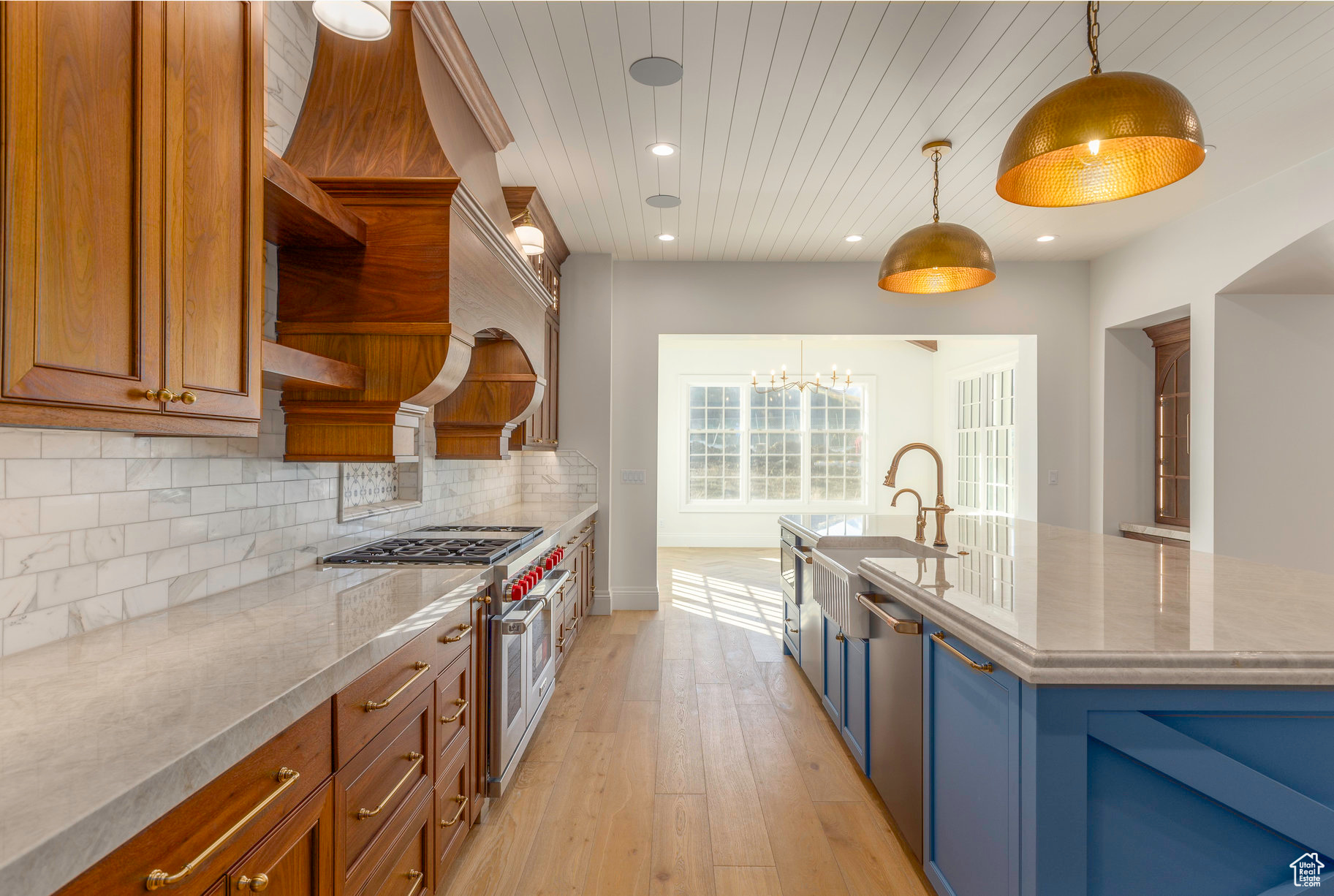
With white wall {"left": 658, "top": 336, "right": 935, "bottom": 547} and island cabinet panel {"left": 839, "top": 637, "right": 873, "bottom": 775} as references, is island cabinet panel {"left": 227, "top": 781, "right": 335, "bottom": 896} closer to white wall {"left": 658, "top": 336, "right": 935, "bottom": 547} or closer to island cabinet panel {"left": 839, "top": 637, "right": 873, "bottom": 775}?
island cabinet panel {"left": 839, "top": 637, "right": 873, "bottom": 775}

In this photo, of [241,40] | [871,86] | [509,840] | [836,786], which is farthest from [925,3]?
[509,840]

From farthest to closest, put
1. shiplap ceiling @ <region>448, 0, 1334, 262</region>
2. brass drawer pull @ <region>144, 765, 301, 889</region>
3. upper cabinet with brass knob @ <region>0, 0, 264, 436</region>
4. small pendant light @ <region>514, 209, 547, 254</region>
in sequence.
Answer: small pendant light @ <region>514, 209, 547, 254</region>
shiplap ceiling @ <region>448, 0, 1334, 262</region>
upper cabinet with brass knob @ <region>0, 0, 264, 436</region>
brass drawer pull @ <region>144, 765, 301, 889</region>

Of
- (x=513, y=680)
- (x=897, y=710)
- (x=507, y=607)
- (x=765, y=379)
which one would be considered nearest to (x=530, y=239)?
(x=507, y=607)

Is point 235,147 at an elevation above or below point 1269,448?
above

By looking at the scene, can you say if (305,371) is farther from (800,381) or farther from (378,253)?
(800,381)

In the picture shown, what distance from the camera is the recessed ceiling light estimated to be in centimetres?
269

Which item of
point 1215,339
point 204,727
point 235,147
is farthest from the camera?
point 1215,339

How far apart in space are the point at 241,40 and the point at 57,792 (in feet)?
4.53

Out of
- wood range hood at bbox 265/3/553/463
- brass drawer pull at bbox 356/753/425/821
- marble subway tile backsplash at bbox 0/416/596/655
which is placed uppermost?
wood range hood at bbox 265/3/553/463

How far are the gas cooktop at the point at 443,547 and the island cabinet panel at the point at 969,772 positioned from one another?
4.81 ft

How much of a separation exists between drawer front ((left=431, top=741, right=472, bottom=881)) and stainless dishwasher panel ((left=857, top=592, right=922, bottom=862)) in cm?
135

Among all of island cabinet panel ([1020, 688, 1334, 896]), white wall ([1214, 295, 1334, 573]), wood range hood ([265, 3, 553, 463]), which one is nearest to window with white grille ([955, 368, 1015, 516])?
white wall ([1214, 295, 1334, 573])

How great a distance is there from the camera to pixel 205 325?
1308mm

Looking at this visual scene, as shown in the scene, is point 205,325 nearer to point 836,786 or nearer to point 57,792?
point 57,792
